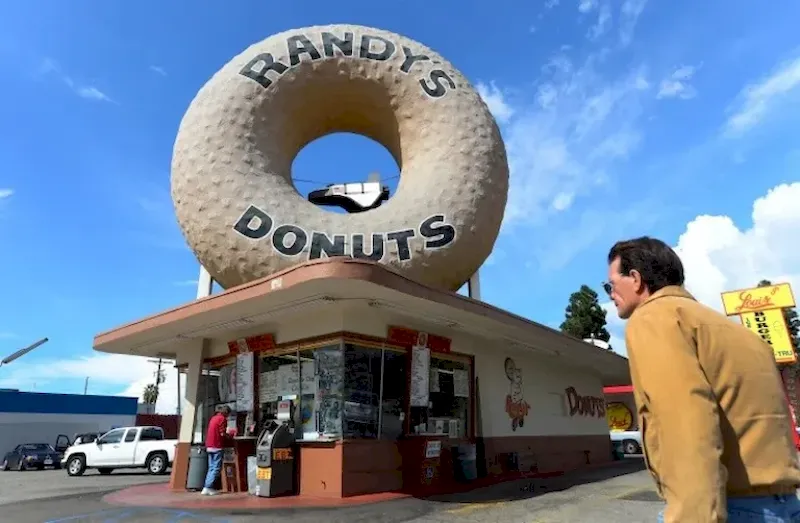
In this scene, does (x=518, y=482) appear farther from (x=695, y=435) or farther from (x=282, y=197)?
(x=695, y=435)

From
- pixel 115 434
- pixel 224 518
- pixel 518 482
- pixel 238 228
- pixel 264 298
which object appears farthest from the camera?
pixel 115 434

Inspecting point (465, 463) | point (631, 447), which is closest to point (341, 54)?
point (465, 463)

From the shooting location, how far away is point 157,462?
18.7m

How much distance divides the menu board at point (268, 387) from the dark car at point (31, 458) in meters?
19.2

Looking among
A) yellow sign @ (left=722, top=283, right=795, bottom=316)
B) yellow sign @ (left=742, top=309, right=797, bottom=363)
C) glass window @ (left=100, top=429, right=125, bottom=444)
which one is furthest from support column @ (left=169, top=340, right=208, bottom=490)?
yellow sign @ (left=722, top=283, right=795, bottom=316)

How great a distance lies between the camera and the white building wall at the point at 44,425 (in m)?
31.2

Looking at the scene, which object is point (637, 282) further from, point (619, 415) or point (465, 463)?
point (619, 415)

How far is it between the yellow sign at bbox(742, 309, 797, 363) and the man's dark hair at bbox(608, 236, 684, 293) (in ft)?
105

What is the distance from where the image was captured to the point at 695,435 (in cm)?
164

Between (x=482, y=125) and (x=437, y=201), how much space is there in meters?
1.83

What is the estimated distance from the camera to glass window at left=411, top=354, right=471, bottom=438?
404 inches

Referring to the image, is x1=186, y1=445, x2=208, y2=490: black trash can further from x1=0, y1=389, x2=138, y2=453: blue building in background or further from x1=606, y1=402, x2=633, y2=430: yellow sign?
x1=0, y1=389, x2=138, y2=453: blue building in background

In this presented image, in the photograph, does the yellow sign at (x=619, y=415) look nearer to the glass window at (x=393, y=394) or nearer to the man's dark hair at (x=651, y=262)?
the glass window at (x=393, y=394)

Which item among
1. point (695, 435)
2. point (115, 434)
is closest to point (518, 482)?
point (695, 435)
